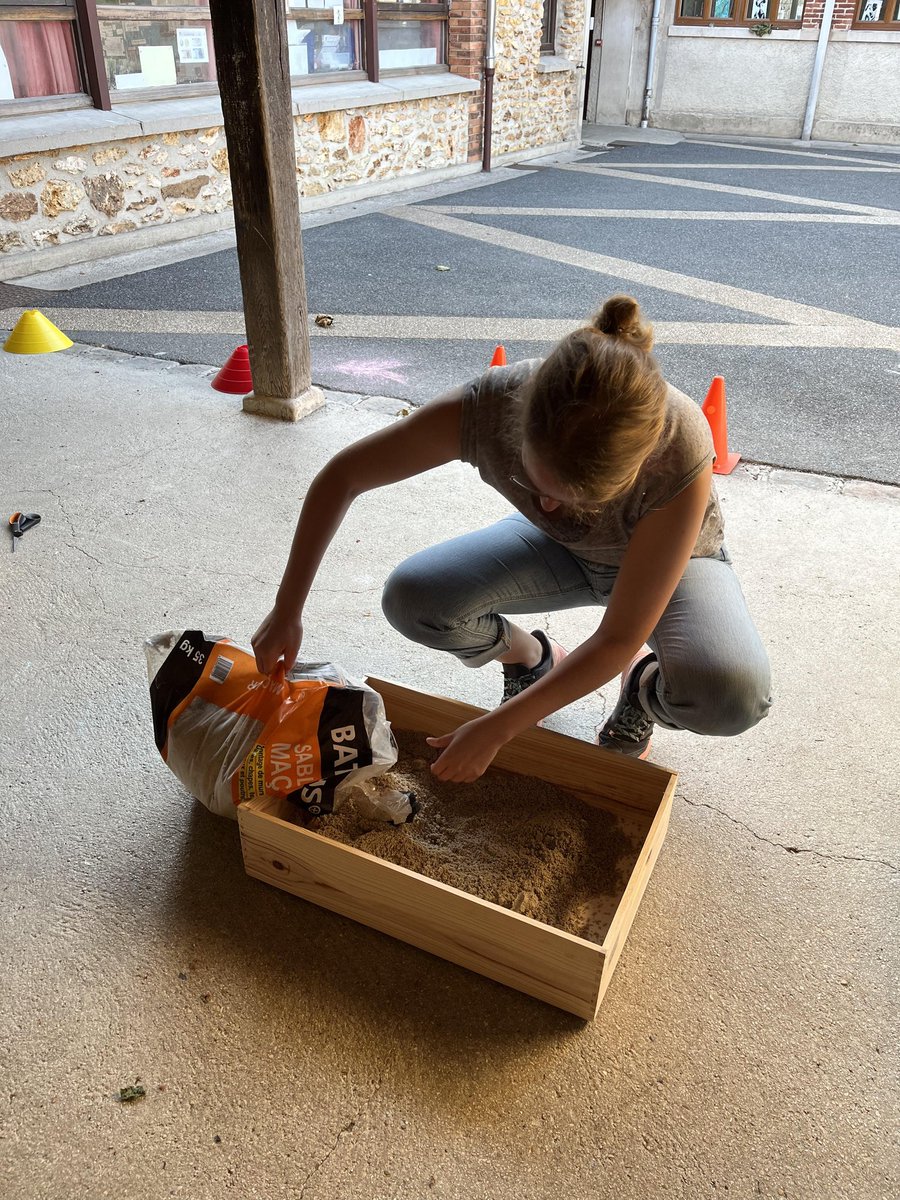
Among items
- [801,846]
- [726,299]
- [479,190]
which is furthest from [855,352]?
[479,190]

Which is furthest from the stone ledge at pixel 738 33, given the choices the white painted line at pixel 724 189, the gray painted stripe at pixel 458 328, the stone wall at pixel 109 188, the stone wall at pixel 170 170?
the gray painted stripe at pixel 458 328

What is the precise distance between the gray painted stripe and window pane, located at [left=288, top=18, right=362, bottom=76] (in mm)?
3896

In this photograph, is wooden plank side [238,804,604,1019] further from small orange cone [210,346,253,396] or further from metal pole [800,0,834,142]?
metal pole [800,0,834,142]

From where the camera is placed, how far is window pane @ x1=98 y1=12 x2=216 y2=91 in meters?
6.22

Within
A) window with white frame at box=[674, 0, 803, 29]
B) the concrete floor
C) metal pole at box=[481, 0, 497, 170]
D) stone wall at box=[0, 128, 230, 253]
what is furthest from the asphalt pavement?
window with white frame at box=[674, 0, 803, 29]

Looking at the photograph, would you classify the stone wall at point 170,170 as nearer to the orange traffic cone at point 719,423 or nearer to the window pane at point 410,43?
the window pane at point 410,43

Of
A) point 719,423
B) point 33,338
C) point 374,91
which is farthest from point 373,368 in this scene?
point 374,91

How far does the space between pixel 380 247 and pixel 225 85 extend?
3.68m

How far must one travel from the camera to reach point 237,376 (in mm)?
3867

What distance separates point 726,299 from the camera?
550 centimetres

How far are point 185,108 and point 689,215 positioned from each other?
4174 mm

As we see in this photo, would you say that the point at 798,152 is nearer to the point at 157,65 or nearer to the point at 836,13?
the point at 836,13

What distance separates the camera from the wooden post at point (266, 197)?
298 centimetres

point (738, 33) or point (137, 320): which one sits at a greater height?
point (738, 33)
